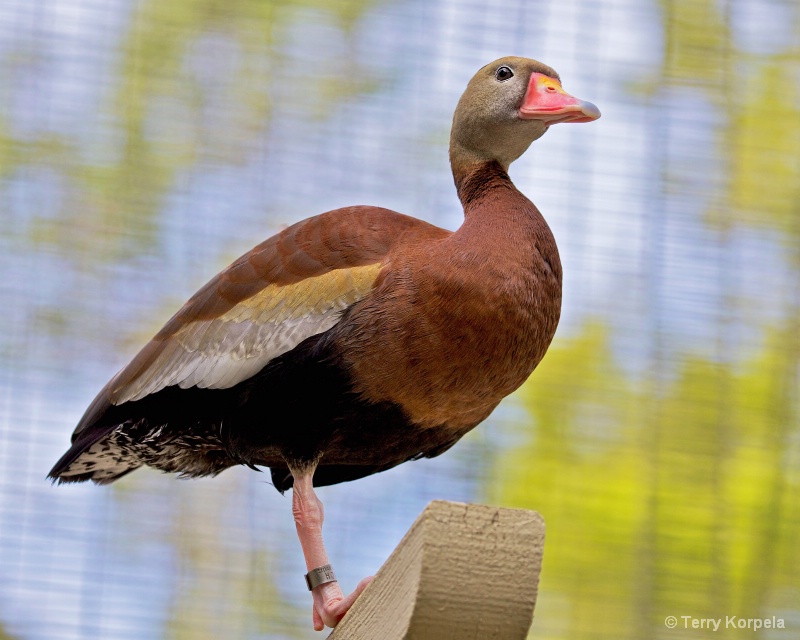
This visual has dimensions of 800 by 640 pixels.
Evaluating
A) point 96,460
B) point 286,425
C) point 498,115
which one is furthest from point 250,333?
point 498,115

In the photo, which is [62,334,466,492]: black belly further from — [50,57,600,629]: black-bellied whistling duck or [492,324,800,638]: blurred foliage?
[492,324,800,638]: blurred foliage

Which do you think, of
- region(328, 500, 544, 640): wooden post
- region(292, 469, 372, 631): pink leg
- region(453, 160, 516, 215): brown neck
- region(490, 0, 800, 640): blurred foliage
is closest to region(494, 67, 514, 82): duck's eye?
region(453, 160, 516, 215): brown neck

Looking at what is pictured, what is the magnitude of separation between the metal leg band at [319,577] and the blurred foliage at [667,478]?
41.6 inches

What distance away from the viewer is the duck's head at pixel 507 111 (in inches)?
73.0

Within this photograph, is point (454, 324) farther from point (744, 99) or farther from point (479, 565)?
point (744, 99)

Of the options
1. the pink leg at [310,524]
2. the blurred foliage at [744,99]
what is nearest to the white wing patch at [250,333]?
the pink leg at [310,524]

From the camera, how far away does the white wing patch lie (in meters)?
1.72

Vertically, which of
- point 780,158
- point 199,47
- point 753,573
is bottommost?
point 753,573

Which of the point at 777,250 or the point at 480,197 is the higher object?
the point at 480,197

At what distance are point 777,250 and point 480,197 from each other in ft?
4.31

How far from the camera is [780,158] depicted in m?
3.03

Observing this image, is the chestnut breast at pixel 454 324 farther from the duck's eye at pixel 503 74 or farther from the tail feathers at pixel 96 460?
the tail feathers at pixel 96 460

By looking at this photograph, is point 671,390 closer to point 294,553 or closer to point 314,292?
point 294,553

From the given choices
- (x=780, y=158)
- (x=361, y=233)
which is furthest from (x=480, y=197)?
(x=780, y=158)
